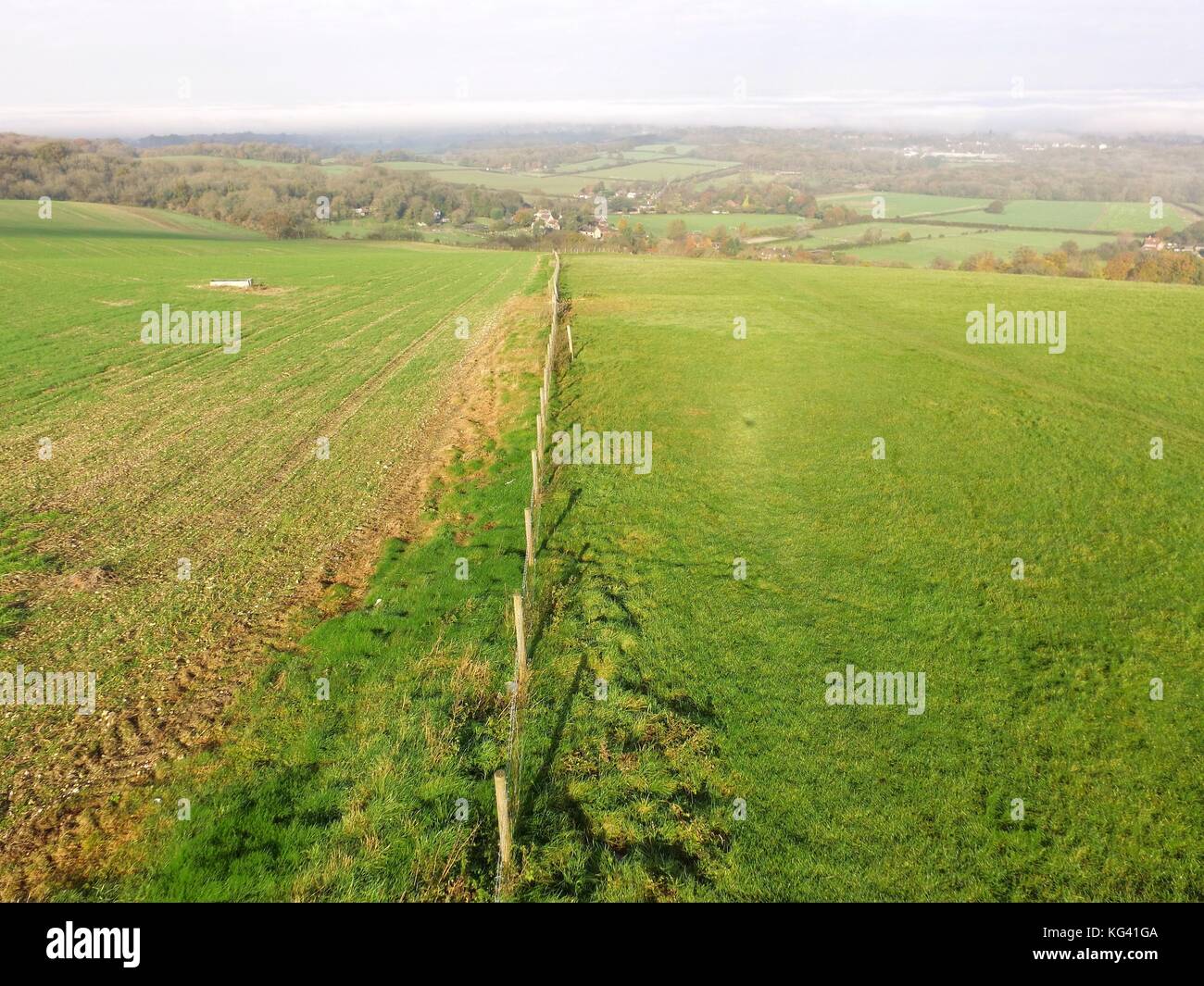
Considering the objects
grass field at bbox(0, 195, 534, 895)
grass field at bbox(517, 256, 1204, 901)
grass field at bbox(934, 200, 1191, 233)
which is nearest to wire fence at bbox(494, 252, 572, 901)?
grass field at bbox(517, 256, 1204, 901)

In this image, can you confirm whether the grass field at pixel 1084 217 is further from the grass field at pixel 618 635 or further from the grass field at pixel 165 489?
the grass field at pixel 165 489

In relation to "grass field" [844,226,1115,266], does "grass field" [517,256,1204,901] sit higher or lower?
lower

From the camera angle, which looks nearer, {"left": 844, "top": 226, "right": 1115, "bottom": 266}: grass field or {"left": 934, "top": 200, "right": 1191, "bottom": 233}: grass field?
{"left": 844, "top": 226, "right": 1115, "bottom": 266}: grass field

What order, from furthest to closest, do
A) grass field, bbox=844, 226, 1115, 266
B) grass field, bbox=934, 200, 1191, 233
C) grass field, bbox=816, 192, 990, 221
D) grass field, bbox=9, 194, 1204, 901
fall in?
1. grass field, bbox=816, 192, 990, 221
2. grass field, bbox=934, 200, 1191, 233
3. grass field, bbox=844, 226, 1115, 266
4. grass field, bbox=9, 194, 1204, 901

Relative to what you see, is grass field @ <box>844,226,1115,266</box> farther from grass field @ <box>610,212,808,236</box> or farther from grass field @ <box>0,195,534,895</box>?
grass field @ <box>0,195,534,895</box>

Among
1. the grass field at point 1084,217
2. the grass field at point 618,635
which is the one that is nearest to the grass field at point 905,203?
the grass field at point 1084,217

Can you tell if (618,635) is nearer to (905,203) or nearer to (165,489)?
(165,489)
